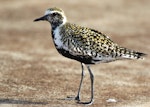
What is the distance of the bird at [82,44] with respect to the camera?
1265 centimetres

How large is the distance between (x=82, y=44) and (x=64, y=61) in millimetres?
4898

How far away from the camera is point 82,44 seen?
12.7m

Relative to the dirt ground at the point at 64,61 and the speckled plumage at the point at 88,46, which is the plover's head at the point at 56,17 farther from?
the dirt ground at the point at 64,61

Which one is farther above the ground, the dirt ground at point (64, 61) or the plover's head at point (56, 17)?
the plover's head at point (56, 17)

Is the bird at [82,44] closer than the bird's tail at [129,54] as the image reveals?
Yes

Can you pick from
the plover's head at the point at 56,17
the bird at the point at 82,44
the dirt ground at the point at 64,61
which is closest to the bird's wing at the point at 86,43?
the bird at the point at 82,44

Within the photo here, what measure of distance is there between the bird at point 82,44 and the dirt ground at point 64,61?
1.14 m

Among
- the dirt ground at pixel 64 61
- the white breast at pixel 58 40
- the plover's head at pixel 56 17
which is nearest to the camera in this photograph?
the white breast at pixel 58 40

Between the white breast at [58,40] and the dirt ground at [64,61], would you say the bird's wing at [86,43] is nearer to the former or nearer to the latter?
the white breast at [58,40]

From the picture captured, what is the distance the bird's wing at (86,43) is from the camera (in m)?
12.7

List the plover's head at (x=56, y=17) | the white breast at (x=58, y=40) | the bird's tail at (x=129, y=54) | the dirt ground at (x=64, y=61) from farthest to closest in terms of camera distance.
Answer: the dirt ground at (x=64, y=61) → the bird's tail at (x=129, y=54) → the plover's head at (x=56, y=17) → the white breast at (x=58, y=40)

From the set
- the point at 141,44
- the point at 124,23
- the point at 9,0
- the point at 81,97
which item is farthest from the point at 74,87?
the point at 9,0

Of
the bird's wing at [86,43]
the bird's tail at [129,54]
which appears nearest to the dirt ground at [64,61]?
the bird's tail at [129,54]

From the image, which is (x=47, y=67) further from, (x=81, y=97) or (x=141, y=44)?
(x=141, y=44)
